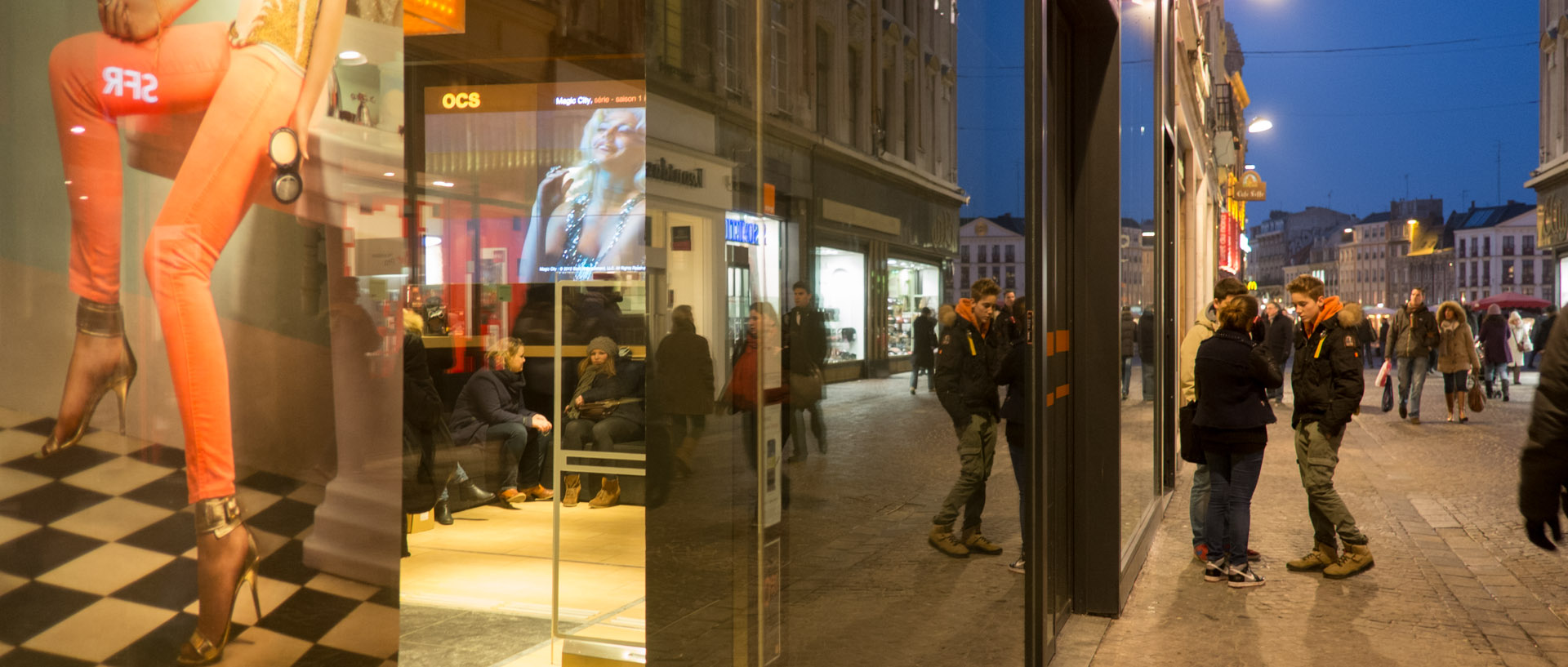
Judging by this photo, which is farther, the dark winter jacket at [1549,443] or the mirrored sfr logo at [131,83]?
the dark winter jacket at [1549,443]

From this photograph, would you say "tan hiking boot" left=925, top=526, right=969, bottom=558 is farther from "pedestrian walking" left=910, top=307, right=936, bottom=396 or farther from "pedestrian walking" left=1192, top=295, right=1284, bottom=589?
"pedestrian walking" left=1192, top=295, right=1284, bottom=589

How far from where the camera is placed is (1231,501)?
6.80 metres

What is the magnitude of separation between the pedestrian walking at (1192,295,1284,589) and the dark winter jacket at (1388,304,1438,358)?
36.3ft

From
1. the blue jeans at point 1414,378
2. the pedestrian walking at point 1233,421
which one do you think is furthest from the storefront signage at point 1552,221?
the pedestrian walking at point 1233,421

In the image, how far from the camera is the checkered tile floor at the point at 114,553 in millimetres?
1614

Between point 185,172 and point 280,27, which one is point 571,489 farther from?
point 185,172

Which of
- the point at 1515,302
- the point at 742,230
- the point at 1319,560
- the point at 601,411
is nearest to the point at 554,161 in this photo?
the point at 601,411

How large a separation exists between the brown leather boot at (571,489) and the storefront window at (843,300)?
21.0ft

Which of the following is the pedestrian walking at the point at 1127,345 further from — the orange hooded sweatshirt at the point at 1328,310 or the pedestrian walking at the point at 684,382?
the pedestrian walking at the point at 684,382

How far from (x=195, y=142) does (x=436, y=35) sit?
317 inches

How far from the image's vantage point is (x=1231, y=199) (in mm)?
30281

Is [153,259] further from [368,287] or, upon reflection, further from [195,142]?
[368,287]

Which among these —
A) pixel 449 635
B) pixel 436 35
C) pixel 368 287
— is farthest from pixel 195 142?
pixel 436 35

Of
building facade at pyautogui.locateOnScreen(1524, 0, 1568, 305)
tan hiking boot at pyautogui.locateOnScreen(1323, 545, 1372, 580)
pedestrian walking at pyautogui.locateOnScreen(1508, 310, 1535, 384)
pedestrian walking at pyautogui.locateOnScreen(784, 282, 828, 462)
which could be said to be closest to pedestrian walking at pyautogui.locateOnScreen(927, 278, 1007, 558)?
pedestrian walking at pyautogui.locateOnScreen(784, 282, 828, 462)
